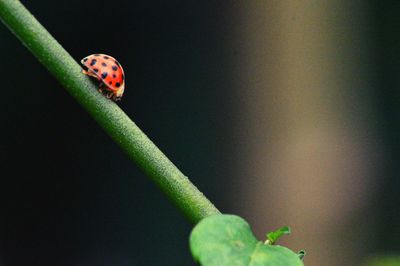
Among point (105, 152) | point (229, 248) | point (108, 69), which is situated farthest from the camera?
point (105, 152)

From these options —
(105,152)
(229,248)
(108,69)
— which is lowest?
(229,248)

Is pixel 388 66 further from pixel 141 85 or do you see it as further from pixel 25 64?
pixel 25 64

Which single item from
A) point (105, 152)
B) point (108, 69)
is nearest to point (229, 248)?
point (108, 69)

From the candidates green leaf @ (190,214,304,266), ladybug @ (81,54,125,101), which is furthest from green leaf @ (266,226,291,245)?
ladybug @ (81,54,125,101)

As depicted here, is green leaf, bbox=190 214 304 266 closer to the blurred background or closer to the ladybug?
the ladybug

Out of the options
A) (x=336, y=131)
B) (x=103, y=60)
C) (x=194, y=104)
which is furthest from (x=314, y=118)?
(x=103, y=60)

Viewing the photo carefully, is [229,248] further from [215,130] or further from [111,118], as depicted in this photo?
[215,130]
